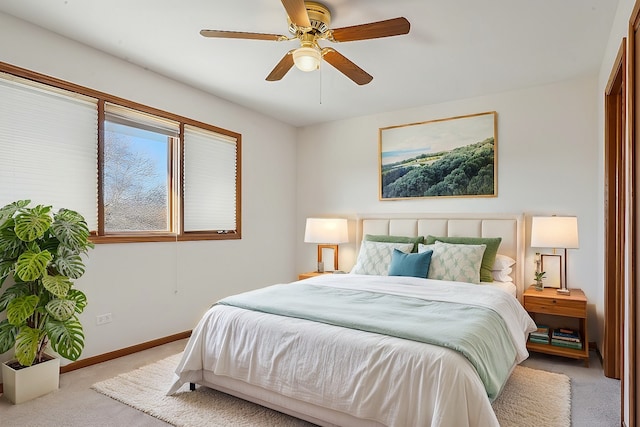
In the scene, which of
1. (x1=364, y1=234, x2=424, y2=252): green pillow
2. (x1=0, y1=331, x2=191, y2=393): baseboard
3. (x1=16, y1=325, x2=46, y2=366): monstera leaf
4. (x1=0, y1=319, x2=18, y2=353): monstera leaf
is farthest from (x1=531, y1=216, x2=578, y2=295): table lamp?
(x1=0, y1=319, x2=18, y2=353): monstera leaf

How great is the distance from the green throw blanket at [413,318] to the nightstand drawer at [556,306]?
1013 millimetres

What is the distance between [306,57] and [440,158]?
2477mm

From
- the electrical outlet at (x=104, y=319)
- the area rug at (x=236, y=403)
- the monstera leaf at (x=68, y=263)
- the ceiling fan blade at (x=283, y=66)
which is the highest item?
the ceiling fan blade at (x=283, y=66)

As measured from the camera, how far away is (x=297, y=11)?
205 centimetres

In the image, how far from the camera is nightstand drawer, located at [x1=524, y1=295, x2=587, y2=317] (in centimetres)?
312

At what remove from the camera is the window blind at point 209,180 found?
3.92 metres

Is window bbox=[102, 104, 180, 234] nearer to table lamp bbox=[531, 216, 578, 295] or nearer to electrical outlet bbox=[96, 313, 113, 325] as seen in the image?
electrical outlet bbox=[96, 313, 113, 325]

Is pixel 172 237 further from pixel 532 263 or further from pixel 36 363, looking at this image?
pixel 532 263

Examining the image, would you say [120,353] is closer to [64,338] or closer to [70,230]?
[64,338]

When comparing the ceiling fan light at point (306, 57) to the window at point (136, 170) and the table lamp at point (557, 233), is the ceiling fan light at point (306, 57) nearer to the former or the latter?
the window at point (136, 170)

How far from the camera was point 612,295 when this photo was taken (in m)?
2.85

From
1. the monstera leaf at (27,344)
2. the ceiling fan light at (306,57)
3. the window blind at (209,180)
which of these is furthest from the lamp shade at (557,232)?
the monstera leaf at (27,344)

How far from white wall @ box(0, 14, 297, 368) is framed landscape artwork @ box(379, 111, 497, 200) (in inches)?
58.4

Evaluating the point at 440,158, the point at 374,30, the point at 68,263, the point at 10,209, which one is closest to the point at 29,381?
the point at 68,263
